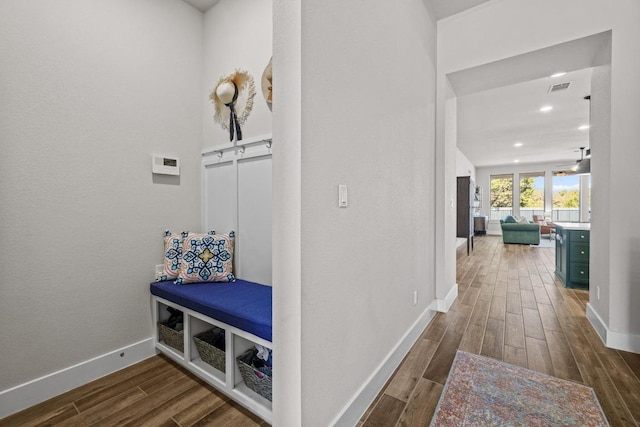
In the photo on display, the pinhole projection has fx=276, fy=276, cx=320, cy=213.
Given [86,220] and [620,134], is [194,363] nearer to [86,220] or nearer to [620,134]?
[86,220]

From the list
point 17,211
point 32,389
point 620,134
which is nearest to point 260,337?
point 32,389

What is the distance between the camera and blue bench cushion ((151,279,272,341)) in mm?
1494

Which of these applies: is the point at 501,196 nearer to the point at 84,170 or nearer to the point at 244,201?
the point at 244,201

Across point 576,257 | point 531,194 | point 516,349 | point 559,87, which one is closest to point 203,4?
point 516,349

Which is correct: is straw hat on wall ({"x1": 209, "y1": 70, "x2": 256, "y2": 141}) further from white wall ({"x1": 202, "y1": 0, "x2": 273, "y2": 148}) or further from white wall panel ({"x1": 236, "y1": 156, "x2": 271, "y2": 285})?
white wall panel ({"x1": 236, "y1": 156, "x2": 271, "y2": 285})

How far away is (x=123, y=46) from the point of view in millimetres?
2039

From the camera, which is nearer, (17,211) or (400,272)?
(17,211)

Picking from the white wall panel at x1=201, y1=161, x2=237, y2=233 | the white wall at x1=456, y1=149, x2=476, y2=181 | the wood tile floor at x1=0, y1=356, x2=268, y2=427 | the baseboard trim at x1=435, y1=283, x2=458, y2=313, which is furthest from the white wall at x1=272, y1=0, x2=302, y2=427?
the white wall at x1=456, y1=149, x2=476, y2=181

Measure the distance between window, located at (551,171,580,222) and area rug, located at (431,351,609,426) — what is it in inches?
461

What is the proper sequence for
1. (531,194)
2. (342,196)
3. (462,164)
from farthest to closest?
(531,194)
(462,164)
(342,196)

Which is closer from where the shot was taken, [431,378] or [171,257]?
[431,378]

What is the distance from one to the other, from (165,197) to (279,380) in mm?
1817

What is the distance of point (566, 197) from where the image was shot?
1059 cm

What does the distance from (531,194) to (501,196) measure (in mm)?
1009
